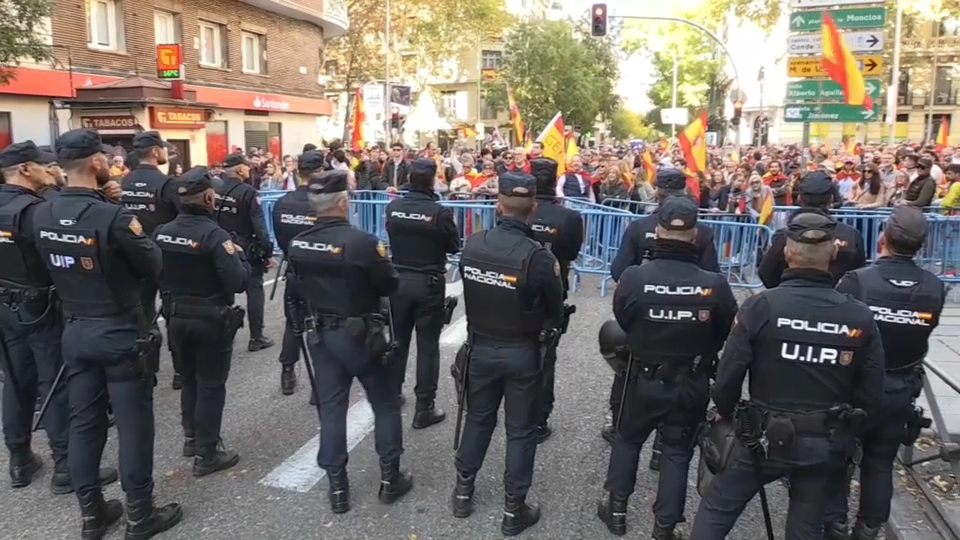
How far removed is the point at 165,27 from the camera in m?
22.6

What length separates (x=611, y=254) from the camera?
1101 centimetres

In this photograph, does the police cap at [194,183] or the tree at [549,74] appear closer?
the police cap at [194,183]

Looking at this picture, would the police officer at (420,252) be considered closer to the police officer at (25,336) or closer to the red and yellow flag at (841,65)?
the police officer at (25,336)

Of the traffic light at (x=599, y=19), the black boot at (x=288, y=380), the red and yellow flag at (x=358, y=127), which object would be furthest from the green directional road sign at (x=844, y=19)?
the traffic light at (x=599, y=19)

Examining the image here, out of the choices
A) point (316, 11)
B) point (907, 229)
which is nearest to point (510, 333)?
point (907, 229)

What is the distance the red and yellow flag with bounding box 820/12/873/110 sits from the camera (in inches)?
334

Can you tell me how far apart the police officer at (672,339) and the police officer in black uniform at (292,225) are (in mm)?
3057

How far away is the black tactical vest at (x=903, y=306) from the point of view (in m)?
4.03

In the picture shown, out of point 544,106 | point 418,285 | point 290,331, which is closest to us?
point 418,285

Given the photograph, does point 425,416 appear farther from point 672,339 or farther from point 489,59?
point 489,59

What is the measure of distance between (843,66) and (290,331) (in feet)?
21.5

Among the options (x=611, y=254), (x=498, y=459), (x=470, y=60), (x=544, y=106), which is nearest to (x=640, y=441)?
(x=498, y=459)

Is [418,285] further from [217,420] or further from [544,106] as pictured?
[544,106]

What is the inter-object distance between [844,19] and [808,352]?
6754mm
